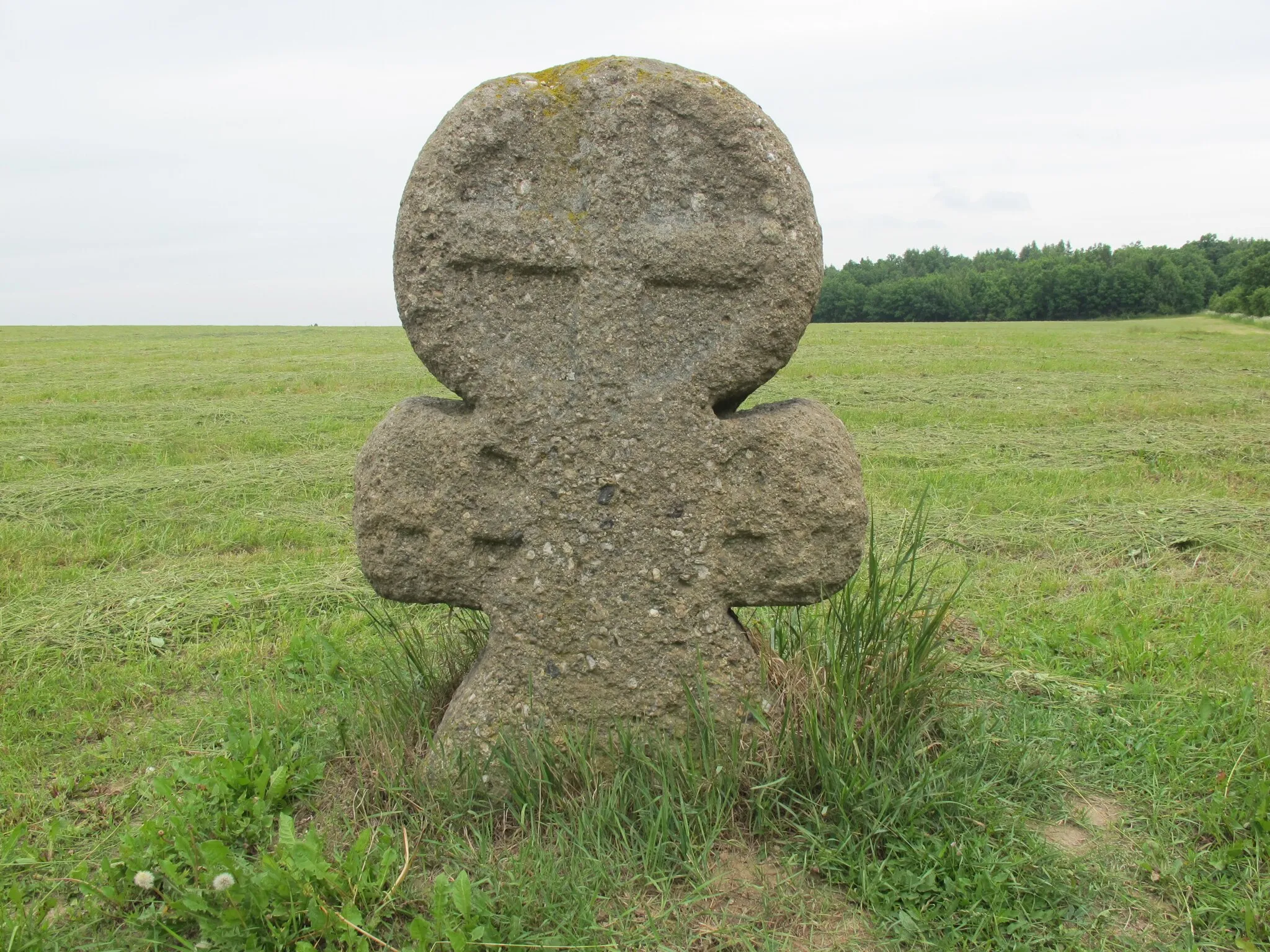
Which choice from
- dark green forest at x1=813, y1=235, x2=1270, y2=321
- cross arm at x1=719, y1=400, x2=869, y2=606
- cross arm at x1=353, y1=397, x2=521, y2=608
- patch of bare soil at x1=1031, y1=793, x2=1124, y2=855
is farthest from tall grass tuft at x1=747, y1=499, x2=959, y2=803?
dark green forest at x1=813, y1=235, x2=1270, y2=321

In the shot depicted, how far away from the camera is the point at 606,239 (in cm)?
281

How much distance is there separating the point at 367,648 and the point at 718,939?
2.38 m

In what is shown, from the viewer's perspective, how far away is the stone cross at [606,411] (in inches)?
110

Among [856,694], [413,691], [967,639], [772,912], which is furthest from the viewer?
[967,639]

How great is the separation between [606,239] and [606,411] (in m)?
0.50

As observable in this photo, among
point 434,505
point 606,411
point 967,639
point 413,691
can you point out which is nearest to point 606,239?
point 606,411

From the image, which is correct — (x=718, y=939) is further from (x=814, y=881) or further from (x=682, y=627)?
(x=682, y=627)

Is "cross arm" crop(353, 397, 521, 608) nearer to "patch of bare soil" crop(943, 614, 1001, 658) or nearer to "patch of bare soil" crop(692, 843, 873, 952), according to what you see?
"patch of bare soil" crop(692, 843, 873, 952)

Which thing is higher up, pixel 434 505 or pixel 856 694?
pixel 434 505

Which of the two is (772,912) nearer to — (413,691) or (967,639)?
(413,691)

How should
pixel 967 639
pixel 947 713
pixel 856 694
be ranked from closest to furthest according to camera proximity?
pixel 856 694 → pixel 947 713 → pixel 967 639

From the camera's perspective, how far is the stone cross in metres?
2.78

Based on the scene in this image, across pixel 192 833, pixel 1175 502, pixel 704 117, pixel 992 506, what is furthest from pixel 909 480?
pixel 192 833

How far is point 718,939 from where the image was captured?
2.40m
